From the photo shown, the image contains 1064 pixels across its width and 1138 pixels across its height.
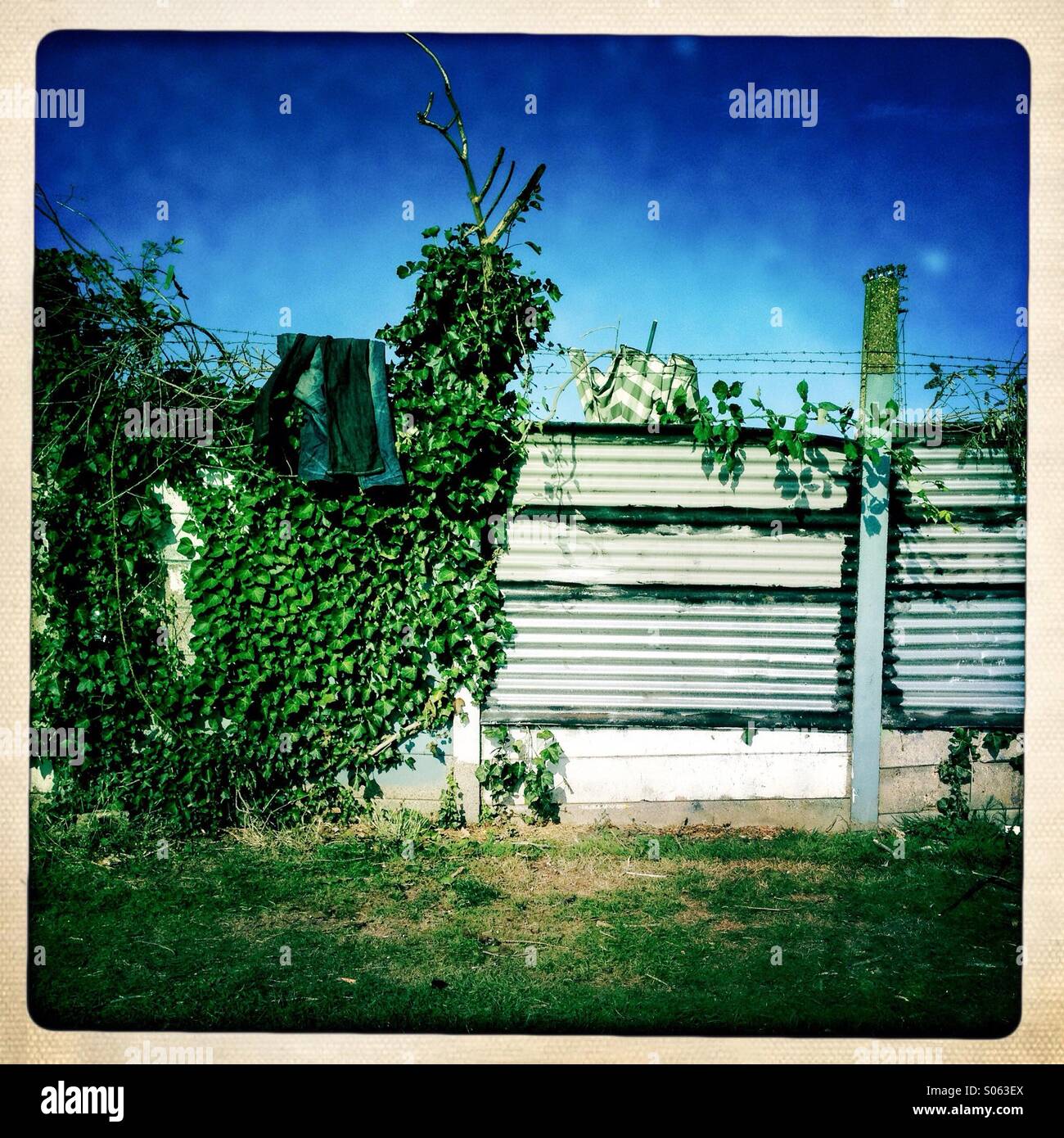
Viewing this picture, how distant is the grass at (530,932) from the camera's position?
3297 mm

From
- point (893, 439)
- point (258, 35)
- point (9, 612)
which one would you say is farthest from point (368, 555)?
point (893, 439)

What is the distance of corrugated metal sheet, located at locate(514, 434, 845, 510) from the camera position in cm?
489

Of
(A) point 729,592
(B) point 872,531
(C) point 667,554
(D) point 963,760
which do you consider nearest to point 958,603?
(B) point 872,531

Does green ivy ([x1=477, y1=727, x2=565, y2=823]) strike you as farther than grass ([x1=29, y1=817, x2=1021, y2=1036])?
Yes

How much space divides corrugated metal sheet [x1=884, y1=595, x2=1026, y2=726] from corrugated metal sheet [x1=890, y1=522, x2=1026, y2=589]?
13cm

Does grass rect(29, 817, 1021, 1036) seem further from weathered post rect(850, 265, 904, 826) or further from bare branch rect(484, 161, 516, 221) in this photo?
bare branch rect(484, 161, 516, 221)

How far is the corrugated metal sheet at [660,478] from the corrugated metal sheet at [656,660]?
23.8 inches

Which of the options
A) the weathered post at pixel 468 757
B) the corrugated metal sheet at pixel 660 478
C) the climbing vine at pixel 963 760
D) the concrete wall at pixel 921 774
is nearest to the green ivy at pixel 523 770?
the weathered post at pixel 468 757

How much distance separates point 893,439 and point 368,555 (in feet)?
10.9

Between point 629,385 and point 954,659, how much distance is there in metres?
2.77

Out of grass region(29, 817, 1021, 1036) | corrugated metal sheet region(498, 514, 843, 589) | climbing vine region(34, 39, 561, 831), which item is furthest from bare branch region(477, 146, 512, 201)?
grass region(29, 817, 1021, 1036)

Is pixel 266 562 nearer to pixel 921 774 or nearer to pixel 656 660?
pixel 656 660

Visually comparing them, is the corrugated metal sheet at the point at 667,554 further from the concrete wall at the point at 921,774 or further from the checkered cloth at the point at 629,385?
the concrete wall at the point at 921,774

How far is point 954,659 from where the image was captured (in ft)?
16.2
